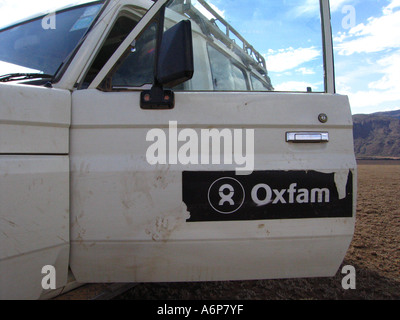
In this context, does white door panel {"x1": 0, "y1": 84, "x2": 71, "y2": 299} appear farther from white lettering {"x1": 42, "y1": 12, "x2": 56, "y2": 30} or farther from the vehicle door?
white lettering {"x1": 42, "y1": 12, "x2": 56, "y2": 30}

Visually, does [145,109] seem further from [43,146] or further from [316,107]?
[316,107]

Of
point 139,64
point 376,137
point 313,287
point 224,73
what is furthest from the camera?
point 376,137

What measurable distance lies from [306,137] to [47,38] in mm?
1926

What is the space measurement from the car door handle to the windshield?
1.46 m

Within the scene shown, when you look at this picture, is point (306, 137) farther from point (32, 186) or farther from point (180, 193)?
point (32, 186)

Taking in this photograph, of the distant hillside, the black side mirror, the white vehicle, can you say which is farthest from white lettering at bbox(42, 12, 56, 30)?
the distant hillside

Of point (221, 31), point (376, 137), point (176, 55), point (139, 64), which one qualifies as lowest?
point (176, 55)

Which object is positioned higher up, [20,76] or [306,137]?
[20,76]

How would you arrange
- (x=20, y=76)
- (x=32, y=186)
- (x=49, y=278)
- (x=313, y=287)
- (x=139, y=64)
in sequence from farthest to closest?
(x=313, y=287) < (x=139, y=64) < (x=20, y=76) < (x=49, y=278) < (x=32, y=186)

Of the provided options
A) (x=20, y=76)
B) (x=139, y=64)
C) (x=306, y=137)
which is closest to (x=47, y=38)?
(x=20, y=76)

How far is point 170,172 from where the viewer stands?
1.76m

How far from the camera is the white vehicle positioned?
1.65 meters

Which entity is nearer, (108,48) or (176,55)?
(176,55)
